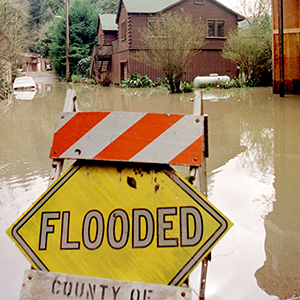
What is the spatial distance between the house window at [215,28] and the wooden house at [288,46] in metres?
16.2

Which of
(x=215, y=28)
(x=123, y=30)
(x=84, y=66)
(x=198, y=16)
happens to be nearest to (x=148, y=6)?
(x=123, y=30)

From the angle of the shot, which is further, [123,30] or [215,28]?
[123,30]

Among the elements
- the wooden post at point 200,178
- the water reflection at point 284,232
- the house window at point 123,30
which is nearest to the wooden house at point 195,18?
the house window at point 123,30

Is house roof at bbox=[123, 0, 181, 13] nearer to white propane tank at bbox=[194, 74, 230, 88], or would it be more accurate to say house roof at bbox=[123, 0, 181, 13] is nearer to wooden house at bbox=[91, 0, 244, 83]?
wooden house at bbox=[91, 0, 244, 83]

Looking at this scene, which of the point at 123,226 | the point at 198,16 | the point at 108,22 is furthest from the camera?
the point at 108,22

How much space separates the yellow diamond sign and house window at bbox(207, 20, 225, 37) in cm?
3269

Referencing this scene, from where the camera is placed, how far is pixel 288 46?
17.3m

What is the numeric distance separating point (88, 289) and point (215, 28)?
3334 centimetres

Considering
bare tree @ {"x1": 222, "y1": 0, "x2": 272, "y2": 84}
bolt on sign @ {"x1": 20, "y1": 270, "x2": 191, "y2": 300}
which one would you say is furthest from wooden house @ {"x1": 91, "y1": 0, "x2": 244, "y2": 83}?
bolt on sign @ {"x1": 20, "y1": 270, "x2": 191, "y2": 300}

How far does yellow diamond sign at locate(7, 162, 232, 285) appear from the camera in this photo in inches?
95.3

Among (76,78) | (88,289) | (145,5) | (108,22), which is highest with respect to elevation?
(108,22)

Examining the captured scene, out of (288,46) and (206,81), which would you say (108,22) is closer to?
(206,81)

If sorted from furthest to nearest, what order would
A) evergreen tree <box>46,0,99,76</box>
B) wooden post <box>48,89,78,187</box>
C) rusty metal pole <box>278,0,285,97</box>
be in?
evergreen tree <box>46,0,99,76</box> → rusty metal pole <box>278,0,285,97</box> → wooden post <box>48,89,78,187</box>

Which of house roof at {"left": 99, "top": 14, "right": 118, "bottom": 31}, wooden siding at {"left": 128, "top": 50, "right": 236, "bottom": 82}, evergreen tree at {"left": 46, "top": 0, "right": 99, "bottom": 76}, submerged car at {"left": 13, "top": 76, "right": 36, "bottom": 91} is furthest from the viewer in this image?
evergreen tree at {"left": 46, "top": 0, "right": 99, "bottom": 76}
